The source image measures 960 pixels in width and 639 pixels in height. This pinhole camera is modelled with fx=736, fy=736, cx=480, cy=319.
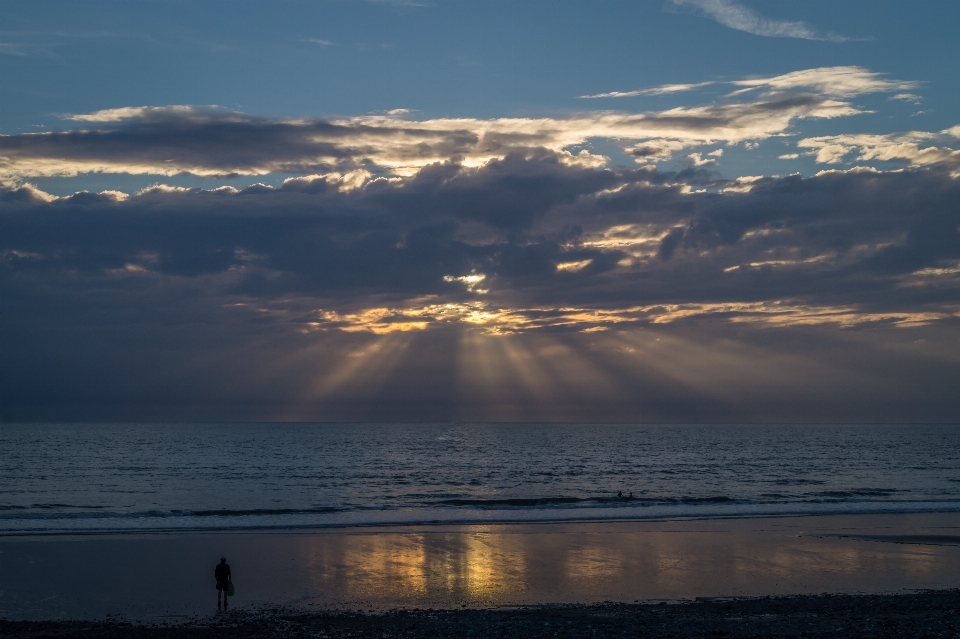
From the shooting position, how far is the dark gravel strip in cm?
1734

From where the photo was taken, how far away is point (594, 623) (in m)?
18.3

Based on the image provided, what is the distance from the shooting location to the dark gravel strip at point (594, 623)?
56.9 feet

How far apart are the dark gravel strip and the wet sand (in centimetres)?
128

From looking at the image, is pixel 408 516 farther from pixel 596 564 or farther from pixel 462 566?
pixel 596 564

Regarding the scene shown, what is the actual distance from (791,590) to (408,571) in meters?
12.7

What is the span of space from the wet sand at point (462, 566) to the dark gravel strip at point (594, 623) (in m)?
1.28

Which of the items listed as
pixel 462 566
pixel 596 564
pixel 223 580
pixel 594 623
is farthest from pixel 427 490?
pixel 594 623

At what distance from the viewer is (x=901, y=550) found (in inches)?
1203

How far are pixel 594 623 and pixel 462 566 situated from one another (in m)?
9.45

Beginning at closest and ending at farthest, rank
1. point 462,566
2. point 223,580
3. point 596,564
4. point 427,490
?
point 223,580
point 462,566
point 596,564
point 427,490

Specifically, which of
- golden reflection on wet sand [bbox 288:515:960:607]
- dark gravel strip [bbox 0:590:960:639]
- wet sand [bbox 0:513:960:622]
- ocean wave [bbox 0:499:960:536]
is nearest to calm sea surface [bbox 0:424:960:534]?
ocean wave [bbox 0:499:960:536]

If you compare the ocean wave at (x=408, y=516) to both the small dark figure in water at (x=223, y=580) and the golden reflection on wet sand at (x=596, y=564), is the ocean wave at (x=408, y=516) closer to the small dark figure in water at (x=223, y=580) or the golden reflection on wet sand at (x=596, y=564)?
the golden reflection on wet sand at (x=596, y=564)

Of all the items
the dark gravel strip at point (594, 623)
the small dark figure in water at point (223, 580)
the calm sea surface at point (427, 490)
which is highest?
the small dark figure in water at point (223, 580)

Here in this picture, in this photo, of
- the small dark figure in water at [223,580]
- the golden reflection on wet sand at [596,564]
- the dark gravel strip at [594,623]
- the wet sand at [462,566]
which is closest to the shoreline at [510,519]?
the wet sand at [462,566]
